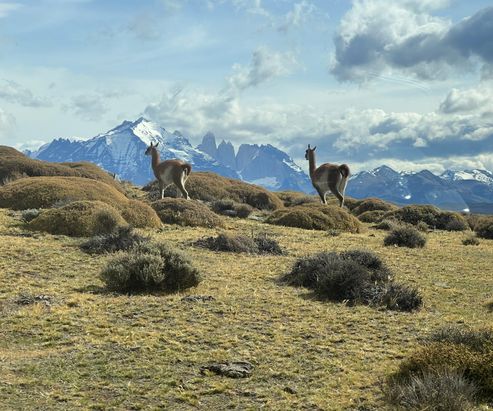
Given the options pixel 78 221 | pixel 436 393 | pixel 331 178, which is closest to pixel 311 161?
pixel 331 178

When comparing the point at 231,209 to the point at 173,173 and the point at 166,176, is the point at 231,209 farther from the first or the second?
the point at 166,176

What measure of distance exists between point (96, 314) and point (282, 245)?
34.9 ft

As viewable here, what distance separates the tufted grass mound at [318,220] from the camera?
84.9 feet

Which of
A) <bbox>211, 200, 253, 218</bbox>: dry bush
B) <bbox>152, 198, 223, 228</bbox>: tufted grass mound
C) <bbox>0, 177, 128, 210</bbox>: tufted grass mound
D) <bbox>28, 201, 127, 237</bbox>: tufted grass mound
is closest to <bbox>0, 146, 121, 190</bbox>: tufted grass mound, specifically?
<bbox>211, 200, 253, 218</bbox>: dry bush

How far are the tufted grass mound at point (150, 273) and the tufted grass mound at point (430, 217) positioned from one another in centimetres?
2224

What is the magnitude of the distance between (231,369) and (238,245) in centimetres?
1020

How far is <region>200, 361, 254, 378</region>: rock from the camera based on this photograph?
6.88 meters

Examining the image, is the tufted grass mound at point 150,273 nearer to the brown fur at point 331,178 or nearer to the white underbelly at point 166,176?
the white underbelly at point 166,176

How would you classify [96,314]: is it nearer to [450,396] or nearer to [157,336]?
[157,336]

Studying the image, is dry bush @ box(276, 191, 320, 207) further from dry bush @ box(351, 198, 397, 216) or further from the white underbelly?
the white underbelly

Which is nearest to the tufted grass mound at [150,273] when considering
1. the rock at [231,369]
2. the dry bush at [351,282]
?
the dry bush at [351,282]

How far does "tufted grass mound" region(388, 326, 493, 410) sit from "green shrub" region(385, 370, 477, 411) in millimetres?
65

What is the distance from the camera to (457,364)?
6.29 metres

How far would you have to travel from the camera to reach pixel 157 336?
327 inches
